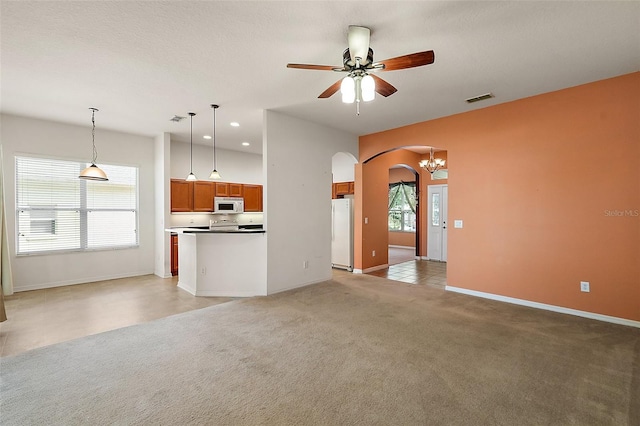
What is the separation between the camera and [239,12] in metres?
2.36

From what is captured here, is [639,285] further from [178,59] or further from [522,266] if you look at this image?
[178,59]

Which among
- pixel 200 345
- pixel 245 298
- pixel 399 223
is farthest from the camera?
pixel 399 223

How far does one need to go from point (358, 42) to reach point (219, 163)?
5.99 meters

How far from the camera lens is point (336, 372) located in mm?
2459

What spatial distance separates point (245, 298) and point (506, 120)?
15.7ft

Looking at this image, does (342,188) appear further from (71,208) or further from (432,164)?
(71,208)

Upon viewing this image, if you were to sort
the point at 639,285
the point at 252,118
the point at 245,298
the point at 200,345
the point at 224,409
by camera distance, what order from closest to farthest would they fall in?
the point at 224,409 → the point at 200,345 → the point at 639,285 → the point at 245,298 → the point at 252,118

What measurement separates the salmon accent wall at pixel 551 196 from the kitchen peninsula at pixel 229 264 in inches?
128

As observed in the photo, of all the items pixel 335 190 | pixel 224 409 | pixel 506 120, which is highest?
pixel 506 120

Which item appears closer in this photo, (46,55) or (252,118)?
(46,55)

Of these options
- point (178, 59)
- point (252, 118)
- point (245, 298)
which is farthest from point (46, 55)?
point (245, 298)

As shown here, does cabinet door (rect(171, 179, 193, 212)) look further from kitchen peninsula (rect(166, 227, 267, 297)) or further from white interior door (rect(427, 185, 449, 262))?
white interior door (rect(427, 185, 449, 262))

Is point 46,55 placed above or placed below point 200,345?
above

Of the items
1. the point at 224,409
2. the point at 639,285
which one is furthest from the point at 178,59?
the point at 639,285
